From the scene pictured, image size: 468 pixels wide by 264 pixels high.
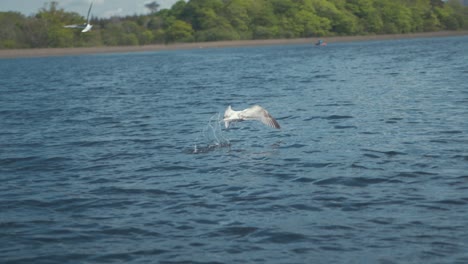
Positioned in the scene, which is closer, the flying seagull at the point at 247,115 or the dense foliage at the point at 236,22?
the flying seagull at the point at 247,115

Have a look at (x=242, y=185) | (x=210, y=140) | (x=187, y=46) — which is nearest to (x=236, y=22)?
(x=187, y=46)

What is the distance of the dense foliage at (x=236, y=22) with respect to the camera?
4680 inches

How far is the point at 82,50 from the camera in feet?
381

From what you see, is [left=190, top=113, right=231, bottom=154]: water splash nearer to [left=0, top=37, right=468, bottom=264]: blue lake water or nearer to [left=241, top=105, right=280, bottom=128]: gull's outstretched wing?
[left=0, top=37, right=468, bottom=264]: blue lake water

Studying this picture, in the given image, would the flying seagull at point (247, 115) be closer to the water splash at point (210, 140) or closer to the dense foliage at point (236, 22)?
the water splash at point (210, 140)

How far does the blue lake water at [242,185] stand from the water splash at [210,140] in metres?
0.08

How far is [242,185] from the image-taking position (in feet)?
41.1

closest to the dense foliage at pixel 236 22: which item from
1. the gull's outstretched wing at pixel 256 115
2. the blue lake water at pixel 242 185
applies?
the blue lake water at pixel 242 185

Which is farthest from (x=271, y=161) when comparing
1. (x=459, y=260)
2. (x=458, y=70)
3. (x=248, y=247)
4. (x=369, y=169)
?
(x=458, y=70)

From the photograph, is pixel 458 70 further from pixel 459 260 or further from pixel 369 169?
pixel 459 260

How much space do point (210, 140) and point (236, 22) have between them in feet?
387

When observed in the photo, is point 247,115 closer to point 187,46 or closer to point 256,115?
point 256,115

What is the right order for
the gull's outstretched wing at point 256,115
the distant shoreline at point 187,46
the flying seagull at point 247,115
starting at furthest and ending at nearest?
the distant shoreline at point 187,46 < the gull's outstretched wing at point 256,115 < the flying seagull at point 247,115

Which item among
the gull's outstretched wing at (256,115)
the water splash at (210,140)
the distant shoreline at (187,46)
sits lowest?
the distant shoreline at (187,46)
